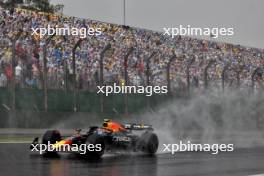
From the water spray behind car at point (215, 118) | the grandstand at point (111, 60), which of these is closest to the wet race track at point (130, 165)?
the water spray behind car at point (215, 118)

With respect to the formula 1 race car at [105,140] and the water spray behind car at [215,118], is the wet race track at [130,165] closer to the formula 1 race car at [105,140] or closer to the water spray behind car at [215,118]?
the formula 1 race car at [105,140]

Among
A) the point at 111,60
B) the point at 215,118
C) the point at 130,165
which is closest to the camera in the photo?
the point at 130,165

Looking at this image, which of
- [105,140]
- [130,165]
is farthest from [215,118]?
[130,165]

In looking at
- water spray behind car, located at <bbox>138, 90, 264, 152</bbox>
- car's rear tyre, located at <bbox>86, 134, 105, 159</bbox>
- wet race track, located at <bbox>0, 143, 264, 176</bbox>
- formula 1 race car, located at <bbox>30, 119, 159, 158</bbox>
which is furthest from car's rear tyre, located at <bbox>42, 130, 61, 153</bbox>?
water spray behind car, located at <bbox>138, 90, 264, 152</bbox>

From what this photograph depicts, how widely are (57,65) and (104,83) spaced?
2205 millimetres

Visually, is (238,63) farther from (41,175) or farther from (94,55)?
(41,175)

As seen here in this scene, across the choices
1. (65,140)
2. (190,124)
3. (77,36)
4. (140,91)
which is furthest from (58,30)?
(65,140)

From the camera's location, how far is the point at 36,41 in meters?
21.5

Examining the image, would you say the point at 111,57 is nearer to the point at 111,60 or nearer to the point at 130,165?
the point at 111,60

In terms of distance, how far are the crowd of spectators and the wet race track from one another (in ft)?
22.3

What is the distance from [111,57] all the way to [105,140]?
1153 cm

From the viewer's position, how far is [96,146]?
472 inches

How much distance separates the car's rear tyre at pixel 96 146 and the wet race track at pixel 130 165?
189 millimetres

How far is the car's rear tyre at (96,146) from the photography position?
Answer: 39.0 ft
